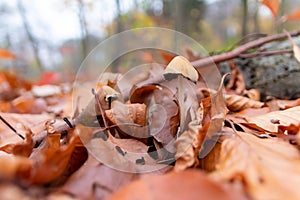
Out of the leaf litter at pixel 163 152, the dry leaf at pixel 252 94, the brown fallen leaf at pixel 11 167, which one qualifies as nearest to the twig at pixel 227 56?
the dry leaf at pixel 252 94

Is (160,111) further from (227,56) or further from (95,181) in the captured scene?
(227,56)

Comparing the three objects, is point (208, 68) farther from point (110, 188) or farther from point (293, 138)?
point (110, 188)

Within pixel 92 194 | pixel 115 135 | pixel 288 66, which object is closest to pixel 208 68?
pixel 288 66

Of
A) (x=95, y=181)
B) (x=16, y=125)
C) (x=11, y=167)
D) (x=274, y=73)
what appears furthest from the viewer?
(x=274, y=73)

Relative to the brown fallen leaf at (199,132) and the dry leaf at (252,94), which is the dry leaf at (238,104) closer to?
the dry leaf at (252,94)

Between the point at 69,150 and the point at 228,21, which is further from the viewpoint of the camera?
the point at 228,21

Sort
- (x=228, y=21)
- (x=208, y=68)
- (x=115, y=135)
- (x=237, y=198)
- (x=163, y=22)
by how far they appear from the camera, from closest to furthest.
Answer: (x=237, y=198)
(x=115, y=135)
(x=208, y=68)
(x=163, y=22)
(x=228, y=21)

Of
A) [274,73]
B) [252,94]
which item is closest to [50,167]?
[252,94]

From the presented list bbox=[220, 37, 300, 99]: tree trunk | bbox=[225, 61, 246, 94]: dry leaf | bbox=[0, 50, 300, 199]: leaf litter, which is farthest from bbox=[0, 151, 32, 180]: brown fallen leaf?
bbox=[220, 37, 300, 99]: tree trunk
